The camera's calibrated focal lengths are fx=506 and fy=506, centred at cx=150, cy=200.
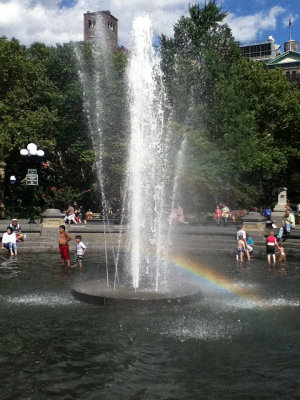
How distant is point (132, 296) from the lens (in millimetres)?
10727

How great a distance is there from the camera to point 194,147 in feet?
119

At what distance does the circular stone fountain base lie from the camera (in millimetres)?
10477

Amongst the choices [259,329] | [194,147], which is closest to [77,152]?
[194,147]

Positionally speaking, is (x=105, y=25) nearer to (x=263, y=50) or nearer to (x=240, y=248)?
(x=263, y=50)

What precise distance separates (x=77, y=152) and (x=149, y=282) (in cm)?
3283

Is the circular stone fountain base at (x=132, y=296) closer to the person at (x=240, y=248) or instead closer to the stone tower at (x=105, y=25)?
the person at (x=240, y=248)

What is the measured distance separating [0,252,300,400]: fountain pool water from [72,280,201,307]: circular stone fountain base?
17cm

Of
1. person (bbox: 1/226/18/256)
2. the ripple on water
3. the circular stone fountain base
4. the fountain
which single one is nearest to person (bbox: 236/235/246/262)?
the fountain

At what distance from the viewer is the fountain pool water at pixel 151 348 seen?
6.24 meters

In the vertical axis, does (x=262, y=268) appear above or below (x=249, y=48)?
below

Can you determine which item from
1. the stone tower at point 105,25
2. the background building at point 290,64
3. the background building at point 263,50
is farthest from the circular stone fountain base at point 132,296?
the background building at point 263,50

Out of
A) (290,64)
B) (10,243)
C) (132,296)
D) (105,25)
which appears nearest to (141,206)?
A: (132,296)

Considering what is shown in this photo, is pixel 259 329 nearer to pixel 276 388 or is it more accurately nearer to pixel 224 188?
pixel 276 388

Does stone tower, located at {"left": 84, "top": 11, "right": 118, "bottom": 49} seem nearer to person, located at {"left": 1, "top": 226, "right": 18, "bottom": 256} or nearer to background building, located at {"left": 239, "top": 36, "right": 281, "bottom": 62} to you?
background building, located at {"left": 239, "top": 36, "right": 281, "bottom": 62}
